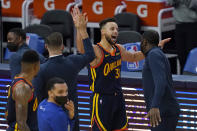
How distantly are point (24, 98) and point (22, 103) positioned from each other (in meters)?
0.05

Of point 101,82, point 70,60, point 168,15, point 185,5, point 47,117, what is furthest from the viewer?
point 168,15

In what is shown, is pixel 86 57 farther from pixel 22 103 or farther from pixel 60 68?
pixel 22 103

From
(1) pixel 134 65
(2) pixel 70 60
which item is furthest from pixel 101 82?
(1) pixel 134 65

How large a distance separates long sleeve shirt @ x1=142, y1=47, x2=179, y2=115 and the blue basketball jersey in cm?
80

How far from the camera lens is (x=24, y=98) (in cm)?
646

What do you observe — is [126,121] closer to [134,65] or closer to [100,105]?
[100,105]

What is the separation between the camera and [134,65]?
408 inches

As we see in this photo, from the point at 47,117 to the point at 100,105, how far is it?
7.46 feet

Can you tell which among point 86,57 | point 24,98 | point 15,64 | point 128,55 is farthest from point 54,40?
point 128,55

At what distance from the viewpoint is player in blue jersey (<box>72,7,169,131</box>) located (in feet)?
27.0

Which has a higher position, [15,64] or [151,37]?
[151,37]

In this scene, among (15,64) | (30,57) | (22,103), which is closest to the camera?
(22,103)

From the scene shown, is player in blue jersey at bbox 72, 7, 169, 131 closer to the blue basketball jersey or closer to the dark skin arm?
the blue basketball jersey

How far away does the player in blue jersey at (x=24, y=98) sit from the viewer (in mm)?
6457
